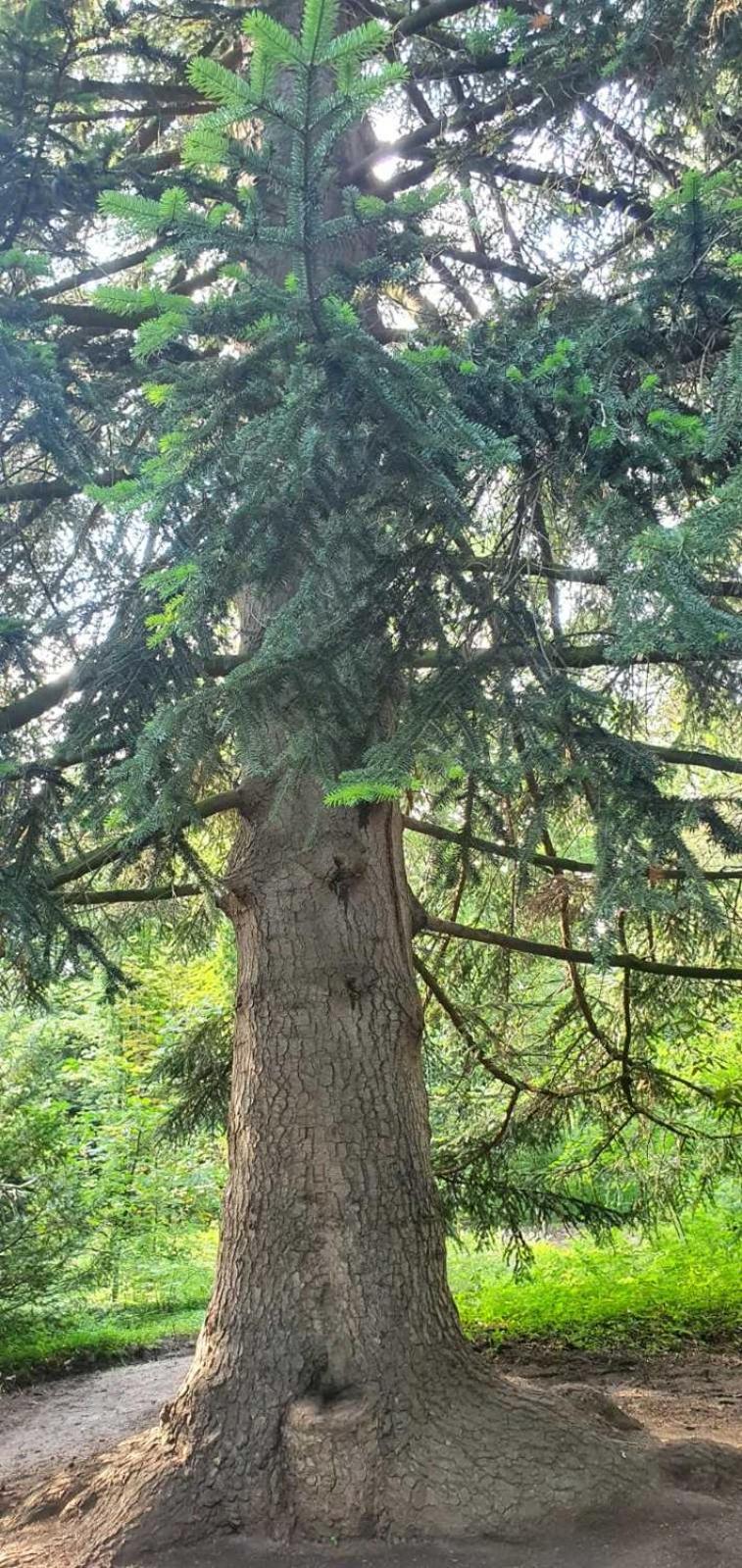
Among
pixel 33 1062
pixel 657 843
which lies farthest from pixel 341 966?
pixel 33 1062

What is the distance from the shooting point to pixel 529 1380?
6.21 metres

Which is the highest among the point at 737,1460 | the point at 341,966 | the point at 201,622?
the point at 201,622

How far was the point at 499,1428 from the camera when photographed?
376 cm

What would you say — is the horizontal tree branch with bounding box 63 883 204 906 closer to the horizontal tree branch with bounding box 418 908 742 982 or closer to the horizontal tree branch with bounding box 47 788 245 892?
the horizontal tree branch with bounding box 47 788 245 892

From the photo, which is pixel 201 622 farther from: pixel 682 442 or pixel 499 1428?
pixel 499 1428

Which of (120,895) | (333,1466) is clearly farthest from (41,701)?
(333,1466)

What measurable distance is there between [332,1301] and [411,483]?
2807 mm

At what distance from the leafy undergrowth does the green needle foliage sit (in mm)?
1901

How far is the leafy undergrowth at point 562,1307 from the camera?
7453 millimetres

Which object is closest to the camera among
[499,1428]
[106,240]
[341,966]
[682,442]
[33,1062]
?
[682,442]

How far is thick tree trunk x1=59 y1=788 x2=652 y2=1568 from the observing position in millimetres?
3613

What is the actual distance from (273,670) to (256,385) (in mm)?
805

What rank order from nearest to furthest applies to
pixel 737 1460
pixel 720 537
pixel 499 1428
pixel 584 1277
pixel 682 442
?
1. pixel 720 537
2. pixel 682 442
3. pixel 499 1428
4. pixel 737 1460
5. pixel 584 1277

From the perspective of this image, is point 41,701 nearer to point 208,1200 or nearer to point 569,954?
point 569,954
